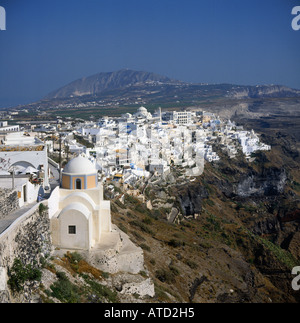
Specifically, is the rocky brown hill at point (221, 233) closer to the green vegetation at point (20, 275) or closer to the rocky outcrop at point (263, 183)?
the rocky outcrop at point (263, 183)

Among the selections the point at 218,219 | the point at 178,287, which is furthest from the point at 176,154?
the point at 178,287

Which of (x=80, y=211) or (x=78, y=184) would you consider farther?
(x=78, y=184)

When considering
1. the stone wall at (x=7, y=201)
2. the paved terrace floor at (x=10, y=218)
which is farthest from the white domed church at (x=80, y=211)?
the stone wall at (x=7, y=201)

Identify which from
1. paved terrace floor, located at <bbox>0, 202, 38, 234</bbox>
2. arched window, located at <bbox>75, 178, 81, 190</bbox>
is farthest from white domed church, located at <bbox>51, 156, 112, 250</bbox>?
paved terrace floor, located at <bbox>0, 202, 38, 234</bbox>

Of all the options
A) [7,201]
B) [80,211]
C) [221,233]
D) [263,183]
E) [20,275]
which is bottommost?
[263,183]

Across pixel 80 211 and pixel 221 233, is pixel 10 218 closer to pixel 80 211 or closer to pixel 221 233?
pixel 80 211

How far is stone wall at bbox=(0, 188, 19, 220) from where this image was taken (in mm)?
7809

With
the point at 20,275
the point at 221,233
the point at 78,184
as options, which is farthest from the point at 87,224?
the point at 221,233

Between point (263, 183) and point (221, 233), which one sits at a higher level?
point (221, 233)

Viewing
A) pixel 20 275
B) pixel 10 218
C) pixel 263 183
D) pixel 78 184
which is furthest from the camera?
pixel 263 183

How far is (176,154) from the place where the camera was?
31.0 m

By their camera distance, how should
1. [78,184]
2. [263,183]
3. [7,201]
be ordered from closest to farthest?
[7,201] < [78,184] < [263,183]

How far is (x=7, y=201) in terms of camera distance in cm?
802
